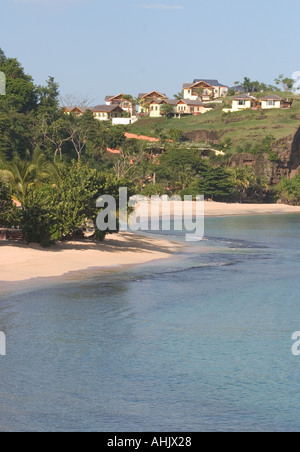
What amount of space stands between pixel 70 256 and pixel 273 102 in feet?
384

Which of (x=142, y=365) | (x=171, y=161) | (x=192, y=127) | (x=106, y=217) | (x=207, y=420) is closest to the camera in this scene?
(x=207, y=420)

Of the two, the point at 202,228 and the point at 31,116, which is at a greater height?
the point at 31,116

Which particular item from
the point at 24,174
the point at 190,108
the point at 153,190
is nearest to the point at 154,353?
the point at 24,174

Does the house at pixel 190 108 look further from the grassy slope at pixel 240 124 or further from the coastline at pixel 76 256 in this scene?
the coastline at pixel 76 256

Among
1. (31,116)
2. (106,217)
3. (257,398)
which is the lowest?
(257,398)

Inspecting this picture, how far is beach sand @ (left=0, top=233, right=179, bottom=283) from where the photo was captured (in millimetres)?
33156

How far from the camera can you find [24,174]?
4269 cm

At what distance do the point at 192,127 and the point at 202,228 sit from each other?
68949 millimetres

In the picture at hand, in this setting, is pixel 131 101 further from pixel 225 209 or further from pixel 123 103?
pixel 225 209

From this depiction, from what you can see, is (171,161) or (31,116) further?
(171,161)

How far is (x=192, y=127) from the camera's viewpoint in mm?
131750

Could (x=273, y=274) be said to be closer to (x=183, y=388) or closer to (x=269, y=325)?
(x=269, y=325)
